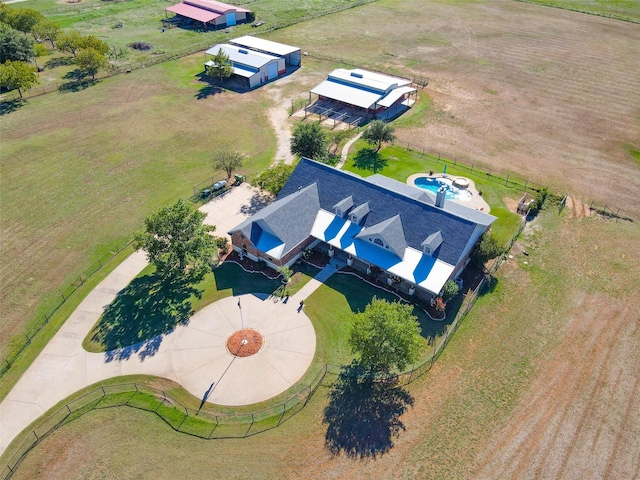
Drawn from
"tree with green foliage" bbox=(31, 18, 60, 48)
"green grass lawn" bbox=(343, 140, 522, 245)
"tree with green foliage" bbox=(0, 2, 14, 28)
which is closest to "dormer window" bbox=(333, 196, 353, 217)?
"green grass lawn" bbox=(343, 140, 522, 245)

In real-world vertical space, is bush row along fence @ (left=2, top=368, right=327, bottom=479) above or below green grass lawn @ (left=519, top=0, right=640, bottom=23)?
below

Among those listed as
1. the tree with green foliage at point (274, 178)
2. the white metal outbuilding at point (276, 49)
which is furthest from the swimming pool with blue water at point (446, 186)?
the white metal outbuilding at point (276, 49)

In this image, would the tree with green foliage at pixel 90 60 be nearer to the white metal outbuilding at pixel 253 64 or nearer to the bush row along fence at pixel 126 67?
the bush row along fence at pixel 126 67

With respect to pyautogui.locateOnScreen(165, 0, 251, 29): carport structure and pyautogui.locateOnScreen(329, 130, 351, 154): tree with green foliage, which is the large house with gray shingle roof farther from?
pyautogui.locateOnScreen(165, 0, 251, 29): carport structure

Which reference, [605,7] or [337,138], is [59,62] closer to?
[337,138]

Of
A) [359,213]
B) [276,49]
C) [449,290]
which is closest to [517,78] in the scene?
[276,49]

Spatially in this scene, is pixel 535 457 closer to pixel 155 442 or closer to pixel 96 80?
pixel 155 442
